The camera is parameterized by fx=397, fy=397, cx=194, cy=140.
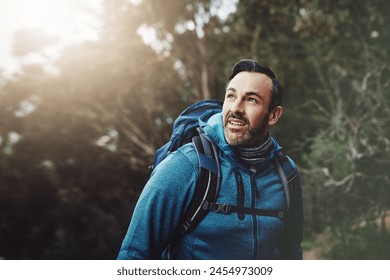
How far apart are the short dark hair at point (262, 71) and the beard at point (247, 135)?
0.09 meters

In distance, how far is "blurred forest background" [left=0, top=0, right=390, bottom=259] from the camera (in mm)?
5426

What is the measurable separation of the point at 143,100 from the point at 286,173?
5.97 m

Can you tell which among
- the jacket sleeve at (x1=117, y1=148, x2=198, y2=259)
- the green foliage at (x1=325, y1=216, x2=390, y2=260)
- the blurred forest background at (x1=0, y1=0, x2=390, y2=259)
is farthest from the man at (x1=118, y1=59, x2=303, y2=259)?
the blurred forest background at (x1=0, y1=0, x2=390, y2=259)

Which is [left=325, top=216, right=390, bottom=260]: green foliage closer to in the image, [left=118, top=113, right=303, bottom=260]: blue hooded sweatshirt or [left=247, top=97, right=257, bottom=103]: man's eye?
[left=118, top=113, right=303, bottom=260]: blue hooded sweatshirt

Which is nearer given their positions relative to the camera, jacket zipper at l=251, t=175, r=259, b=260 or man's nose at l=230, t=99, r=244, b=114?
jacket zipper at l=251, t=175, r=259, b=260

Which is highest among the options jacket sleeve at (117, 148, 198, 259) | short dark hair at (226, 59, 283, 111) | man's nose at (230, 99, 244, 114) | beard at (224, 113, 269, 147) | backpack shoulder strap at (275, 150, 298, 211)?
short dark hair at (226, 59, 283, 111)

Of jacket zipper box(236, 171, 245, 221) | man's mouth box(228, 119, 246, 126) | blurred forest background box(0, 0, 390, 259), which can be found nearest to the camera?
jacket zipper box(236, 171, 245, 221)

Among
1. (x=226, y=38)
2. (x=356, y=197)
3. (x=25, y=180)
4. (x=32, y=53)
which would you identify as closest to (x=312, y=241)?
(x=356, y=197)

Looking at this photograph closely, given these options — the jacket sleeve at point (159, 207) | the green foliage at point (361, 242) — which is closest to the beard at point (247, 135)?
the jacket sleeve at point (159, 207)

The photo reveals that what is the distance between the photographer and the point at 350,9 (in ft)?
20.8

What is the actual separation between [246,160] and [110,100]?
6.07 metres

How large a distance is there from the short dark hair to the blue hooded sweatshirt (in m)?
0.21

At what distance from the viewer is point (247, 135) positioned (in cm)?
177

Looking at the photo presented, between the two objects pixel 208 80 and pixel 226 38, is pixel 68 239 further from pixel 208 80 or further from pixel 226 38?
pixel 226 38
